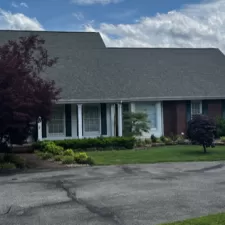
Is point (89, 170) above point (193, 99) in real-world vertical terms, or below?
below

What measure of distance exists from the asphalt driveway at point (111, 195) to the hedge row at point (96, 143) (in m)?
6.06

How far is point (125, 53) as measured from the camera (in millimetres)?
28484

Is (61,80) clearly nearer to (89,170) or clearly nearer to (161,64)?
(161,64)

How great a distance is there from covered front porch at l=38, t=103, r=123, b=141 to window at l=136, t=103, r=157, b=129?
189 centimetres

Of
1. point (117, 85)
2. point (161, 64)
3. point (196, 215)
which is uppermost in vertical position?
point (161, 64)

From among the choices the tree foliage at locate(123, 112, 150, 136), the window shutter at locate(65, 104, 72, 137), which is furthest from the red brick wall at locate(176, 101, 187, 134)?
the window shutter at locate(65, 104, 72, 137)

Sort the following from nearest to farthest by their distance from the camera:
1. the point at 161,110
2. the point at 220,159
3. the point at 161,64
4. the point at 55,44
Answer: the point at 220,159 < the point at 161,110 < the point at 161,64 < the point at 55,44

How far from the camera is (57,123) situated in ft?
74.2

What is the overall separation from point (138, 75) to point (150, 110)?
266cm

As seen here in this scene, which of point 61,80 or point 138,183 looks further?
point 61,80

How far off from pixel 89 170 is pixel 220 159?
241 inches

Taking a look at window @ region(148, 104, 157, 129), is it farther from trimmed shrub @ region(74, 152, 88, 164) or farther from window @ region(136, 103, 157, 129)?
trimmed shrub @ region(74, 152, 88, 164)

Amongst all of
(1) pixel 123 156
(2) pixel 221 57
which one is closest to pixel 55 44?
(2) pixel 221 57

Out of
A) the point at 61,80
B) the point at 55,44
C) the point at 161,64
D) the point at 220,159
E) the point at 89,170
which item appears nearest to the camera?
the point at 89,170
